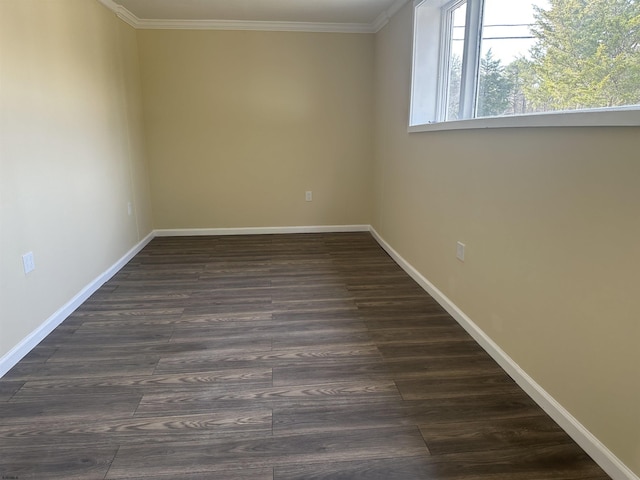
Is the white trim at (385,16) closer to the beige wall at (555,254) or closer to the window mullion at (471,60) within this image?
the window mullion at (471,60)

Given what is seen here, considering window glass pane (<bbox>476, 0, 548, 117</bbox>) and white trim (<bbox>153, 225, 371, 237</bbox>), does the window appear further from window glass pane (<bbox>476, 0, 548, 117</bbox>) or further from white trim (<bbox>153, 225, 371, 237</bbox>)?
white trim (<bbox>153, 225, 371, 237</bbox>)

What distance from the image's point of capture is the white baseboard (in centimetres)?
142

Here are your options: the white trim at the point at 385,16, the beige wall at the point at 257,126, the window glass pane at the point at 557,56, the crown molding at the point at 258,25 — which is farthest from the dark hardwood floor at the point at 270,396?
the crown molding at the point at 258,25

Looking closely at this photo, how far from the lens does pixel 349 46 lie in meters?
4.41

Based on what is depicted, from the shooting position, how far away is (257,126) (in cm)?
452

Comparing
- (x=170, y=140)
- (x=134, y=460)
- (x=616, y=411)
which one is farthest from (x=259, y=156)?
(x=616, y=411)

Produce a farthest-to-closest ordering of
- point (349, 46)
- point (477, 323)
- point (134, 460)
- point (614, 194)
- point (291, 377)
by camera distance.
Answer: point (349, 46), point (477, 323), point (291, 377), point (134, 460), point (614, 194)

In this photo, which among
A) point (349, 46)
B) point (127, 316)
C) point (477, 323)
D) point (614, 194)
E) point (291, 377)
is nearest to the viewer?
point (614, 194)

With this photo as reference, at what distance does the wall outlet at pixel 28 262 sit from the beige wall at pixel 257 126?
7.73 feet

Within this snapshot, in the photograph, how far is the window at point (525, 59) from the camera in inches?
57.1

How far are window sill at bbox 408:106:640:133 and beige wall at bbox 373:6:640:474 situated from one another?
3 cm

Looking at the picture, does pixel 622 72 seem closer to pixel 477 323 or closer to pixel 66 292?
pixel 477 323

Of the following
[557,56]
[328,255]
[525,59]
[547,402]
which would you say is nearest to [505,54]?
[525,59]

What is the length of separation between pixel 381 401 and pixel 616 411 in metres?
0.86
